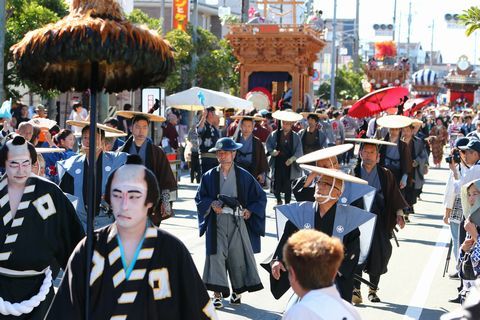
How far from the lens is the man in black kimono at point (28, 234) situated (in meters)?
6.28

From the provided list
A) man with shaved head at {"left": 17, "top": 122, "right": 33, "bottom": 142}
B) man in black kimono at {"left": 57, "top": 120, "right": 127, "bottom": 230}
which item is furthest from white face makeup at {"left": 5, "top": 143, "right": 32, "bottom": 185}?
man with shaved head at {"left": 17, "top": 122, "right": 33, "bottom": 142}

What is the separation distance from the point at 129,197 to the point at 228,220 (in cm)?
488

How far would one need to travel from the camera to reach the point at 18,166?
6.39 m

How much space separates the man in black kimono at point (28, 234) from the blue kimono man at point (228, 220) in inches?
132

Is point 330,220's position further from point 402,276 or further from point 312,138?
point 312,138

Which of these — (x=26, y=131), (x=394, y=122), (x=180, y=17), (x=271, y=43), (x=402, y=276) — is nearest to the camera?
(x=402, y=276)

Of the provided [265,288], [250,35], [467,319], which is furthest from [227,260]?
[250,35]

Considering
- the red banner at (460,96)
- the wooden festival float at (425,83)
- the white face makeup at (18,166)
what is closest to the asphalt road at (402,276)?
the white face makeup at (18,166)

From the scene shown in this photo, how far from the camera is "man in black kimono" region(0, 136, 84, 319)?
6277mm

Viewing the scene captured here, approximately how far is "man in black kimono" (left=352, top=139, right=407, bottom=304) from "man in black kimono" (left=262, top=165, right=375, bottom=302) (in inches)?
99.0

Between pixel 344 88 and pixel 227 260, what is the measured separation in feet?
204

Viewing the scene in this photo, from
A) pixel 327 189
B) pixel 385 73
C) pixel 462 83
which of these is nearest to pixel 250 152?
pixel 327 189

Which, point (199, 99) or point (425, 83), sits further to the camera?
point (425, 83)

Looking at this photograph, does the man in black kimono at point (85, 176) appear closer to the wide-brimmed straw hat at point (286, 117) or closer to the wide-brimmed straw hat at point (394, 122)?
the wide-brimmed straw hat at point (394, 122)
